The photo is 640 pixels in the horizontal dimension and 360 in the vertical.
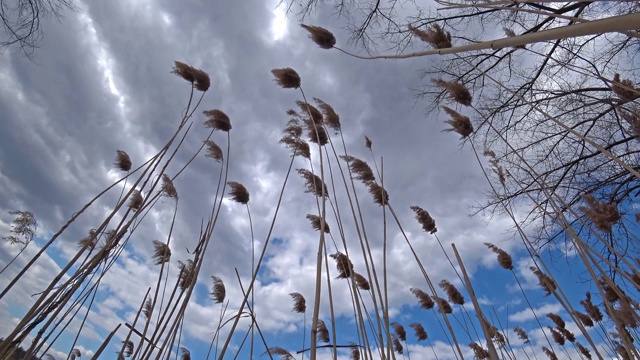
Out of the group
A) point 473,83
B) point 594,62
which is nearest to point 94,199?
Result: point 473,83

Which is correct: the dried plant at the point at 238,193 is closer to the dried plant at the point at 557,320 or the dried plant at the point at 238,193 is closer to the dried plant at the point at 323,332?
the dried plant at the point at 323,332

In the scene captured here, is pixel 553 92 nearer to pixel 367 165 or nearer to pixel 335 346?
pixel 367 165

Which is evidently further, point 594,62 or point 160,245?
point 594,62

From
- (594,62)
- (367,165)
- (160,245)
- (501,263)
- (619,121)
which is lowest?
(160,245)

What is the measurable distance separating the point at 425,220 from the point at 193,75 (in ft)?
6.22

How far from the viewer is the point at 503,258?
3.13m

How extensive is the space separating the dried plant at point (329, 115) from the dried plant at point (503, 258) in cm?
158

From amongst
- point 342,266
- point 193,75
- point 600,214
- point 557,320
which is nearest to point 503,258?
point 600,214

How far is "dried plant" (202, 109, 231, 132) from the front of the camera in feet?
9.04

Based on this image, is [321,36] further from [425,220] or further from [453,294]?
[453,294]

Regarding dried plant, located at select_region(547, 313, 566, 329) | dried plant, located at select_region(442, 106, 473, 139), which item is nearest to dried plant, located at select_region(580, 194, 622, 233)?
dried plant, located at select_region(442, 106, 473, 139)

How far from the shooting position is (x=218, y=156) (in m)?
2.79

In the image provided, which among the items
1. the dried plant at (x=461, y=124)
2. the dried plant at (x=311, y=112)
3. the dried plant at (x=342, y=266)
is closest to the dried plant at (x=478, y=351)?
the dried plant at (x=342, y=266)

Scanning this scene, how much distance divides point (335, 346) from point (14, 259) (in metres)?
2.16
